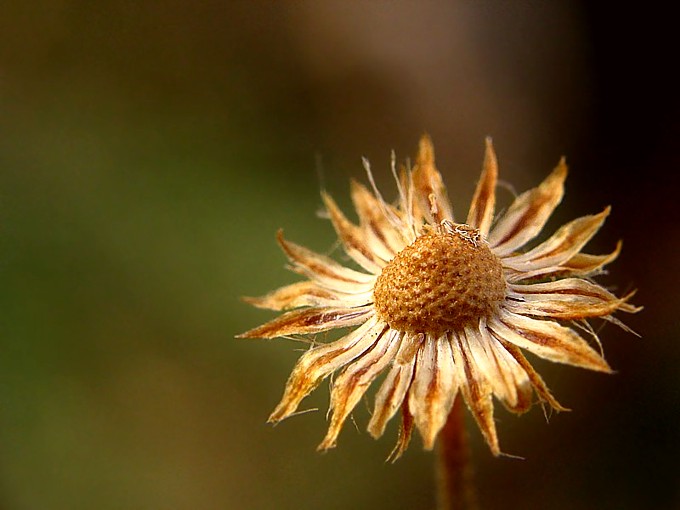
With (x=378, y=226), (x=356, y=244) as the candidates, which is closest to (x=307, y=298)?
(x=356, y=244)

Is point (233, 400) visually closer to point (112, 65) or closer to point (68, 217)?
point (68, 217)

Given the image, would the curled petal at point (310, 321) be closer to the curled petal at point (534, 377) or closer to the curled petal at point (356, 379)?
the curled petal at point (356, 379)

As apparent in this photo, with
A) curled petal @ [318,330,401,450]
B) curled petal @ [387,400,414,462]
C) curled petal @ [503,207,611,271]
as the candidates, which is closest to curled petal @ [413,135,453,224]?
curled petal @ [503,207,611,271]

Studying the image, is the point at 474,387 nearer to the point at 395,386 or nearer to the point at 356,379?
the point at 395,386

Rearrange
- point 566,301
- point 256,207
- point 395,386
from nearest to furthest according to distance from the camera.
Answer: point 395,386
point 566,301
point 256,207

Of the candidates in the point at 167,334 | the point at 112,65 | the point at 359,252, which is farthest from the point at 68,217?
the point at 359,252

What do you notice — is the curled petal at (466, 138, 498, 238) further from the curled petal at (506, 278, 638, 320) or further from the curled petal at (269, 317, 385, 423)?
the curled petal at (269, 317, 385, 423)

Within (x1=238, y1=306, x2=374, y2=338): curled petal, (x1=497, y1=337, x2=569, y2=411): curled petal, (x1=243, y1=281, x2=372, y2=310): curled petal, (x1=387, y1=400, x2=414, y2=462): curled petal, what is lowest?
(x1=387, y1=400, x2=414, y2=462): curled petal
